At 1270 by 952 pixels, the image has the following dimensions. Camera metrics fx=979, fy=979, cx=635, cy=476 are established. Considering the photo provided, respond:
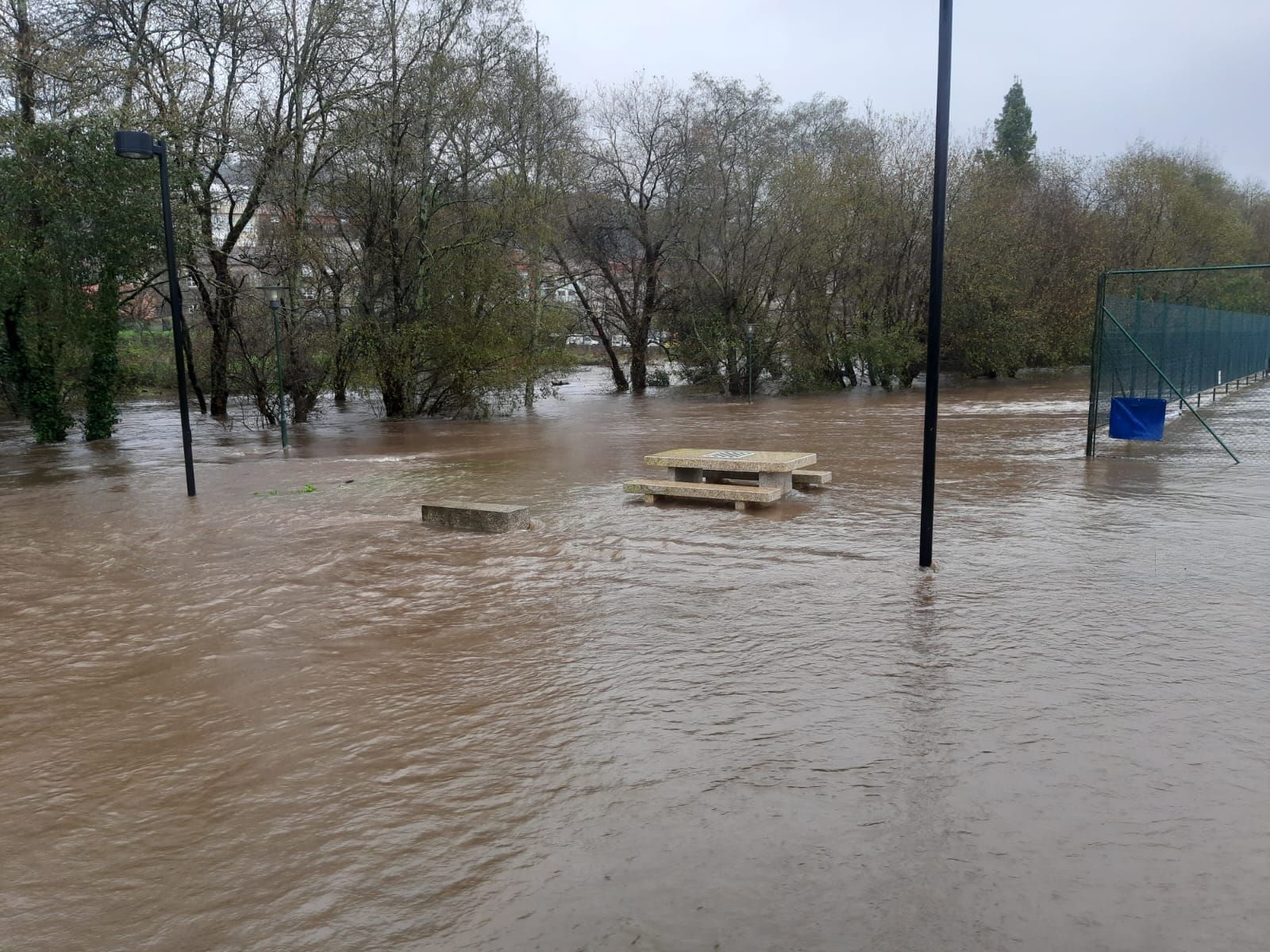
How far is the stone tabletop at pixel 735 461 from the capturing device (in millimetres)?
10961

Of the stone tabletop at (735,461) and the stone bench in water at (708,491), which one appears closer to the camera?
the stone bench in water at (708,491)

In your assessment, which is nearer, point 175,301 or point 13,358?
point 175,301

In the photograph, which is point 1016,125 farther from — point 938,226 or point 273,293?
point 938,226

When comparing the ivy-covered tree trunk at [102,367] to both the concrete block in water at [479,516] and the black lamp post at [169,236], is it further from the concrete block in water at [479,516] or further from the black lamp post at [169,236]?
the concrete block in water at [479,516]

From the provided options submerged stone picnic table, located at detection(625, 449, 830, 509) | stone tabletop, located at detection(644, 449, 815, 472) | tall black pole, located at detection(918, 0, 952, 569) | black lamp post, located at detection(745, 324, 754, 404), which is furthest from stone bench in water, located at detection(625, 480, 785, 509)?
black lamp post, located at detection(745, 324, 754, 404)

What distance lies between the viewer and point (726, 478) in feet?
40.1

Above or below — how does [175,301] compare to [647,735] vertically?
above

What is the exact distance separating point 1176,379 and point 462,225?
17.8 metres

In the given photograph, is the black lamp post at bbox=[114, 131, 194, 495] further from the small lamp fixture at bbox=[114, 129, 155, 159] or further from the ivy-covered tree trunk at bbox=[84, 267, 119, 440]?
the ivy-covered tree trunk at bbox=[84, 267, 119, 440]

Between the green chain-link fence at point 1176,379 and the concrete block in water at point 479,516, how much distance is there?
8882 mm

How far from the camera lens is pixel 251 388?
26.5 meters

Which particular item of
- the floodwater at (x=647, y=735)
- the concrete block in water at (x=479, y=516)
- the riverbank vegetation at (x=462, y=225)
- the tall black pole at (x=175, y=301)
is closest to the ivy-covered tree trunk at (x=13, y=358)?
the riverbank vegetation at (x=462, y=225)

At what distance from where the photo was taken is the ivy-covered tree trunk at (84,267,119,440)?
2047 centimetres

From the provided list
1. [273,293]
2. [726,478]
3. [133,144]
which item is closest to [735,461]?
[726,478]
